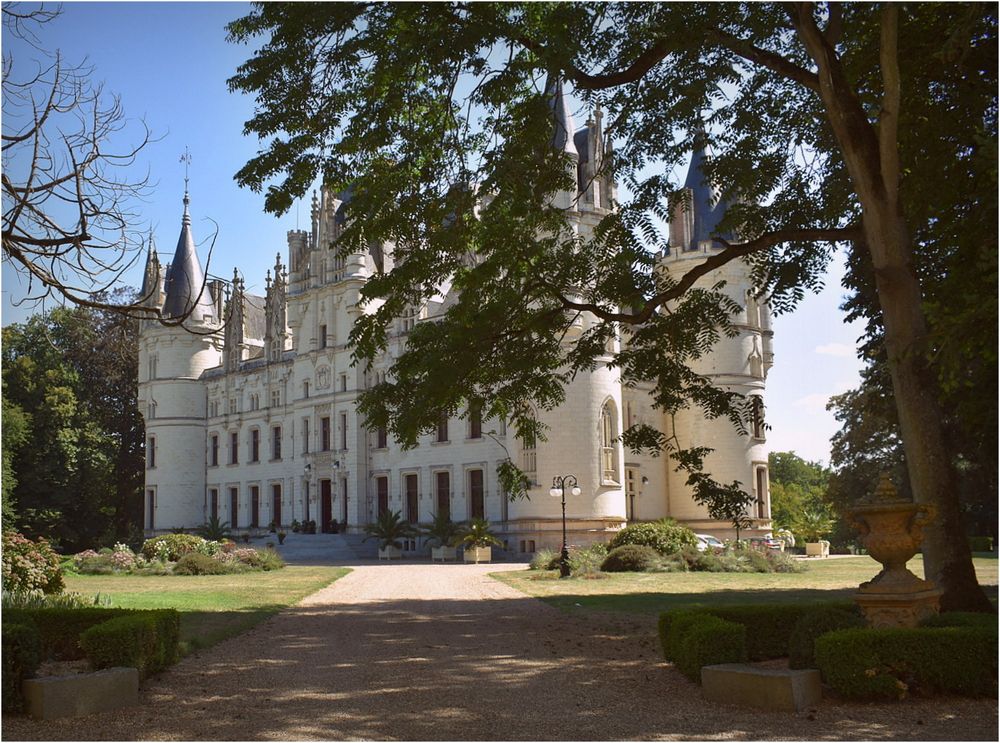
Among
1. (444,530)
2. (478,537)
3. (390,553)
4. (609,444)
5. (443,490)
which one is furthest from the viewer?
(443,490)

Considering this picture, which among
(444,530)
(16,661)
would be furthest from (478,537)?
(16,661)

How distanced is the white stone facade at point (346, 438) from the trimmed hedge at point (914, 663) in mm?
27887

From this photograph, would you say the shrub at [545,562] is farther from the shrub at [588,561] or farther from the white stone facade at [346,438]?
the white stone facade at [346,438]

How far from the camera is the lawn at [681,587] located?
18359 millimetres

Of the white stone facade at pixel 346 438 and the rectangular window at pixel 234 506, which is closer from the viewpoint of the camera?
the white stone facade at pixel 346 438

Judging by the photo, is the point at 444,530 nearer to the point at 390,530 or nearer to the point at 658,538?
the point at 390,530

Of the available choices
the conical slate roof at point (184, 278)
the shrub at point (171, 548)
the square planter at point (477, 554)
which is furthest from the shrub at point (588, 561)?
the conical slate roof at point (184, 278)

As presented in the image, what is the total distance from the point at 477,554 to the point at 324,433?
1541cm

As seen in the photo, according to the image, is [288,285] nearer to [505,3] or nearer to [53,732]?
A: [505,3]

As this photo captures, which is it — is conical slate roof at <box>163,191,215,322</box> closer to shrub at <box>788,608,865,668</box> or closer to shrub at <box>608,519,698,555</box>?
shrub at <box>608,519,698,555</box>

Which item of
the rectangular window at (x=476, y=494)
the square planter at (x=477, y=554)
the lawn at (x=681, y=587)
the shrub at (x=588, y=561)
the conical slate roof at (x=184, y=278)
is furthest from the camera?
the conical slate roof at (x=184, y=278)

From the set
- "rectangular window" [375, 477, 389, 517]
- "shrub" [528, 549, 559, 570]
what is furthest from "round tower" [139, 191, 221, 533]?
"shrub" [528, 549, 559, 570]

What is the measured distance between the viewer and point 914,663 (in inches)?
317

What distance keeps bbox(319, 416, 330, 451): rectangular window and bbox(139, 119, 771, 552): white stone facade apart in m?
0.05
